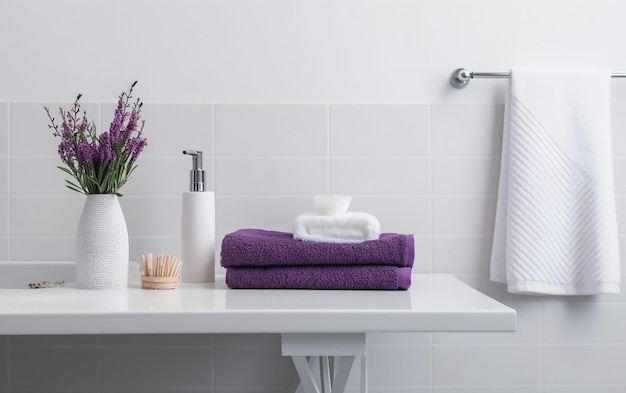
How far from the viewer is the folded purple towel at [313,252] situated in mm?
1317

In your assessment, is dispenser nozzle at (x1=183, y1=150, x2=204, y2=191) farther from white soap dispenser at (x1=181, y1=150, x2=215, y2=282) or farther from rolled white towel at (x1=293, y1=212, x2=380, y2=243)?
rolled white towel at (x1=293, y1=212, x2=380, y2=243)

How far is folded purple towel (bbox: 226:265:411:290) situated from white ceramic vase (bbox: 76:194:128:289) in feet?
0.72

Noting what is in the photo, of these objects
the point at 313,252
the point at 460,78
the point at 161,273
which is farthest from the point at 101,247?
Result: the point at 460,78

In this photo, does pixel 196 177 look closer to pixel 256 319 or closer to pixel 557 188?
pixel 256 319

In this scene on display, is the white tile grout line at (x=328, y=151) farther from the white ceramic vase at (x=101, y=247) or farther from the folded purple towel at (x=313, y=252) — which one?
the white ceramic vase at (x=101, y=247)

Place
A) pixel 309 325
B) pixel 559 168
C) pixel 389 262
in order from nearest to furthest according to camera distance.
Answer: pixel 309 325 → pixel 389 262 → pixel 559 168

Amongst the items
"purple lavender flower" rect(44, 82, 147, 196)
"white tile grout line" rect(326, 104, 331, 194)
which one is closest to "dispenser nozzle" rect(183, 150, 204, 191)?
"purple lavender flower" rect(44, 82, 147, 196)

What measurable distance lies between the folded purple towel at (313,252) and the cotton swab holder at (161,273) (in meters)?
0.10

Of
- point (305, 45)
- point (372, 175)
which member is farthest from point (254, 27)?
point (372, 175)

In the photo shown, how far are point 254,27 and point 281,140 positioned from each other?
11.3 inches

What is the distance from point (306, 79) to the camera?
5.89 feet

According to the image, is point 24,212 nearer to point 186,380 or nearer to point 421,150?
Result: point 186,380

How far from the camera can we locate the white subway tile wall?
1768 millimetres

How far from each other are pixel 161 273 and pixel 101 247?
12 centimetres
